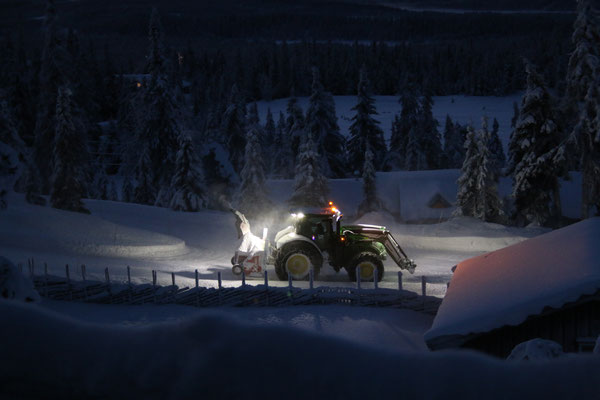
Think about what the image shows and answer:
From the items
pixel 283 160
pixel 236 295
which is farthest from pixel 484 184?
pixel 283 160

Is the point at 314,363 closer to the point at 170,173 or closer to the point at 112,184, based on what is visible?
the point at 170,173

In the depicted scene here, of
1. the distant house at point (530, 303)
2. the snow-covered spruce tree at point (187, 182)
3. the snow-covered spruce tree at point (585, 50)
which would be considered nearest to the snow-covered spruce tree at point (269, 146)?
the snow-covered spruce tree at point (187, 182)

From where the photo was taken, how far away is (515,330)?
9.32 m

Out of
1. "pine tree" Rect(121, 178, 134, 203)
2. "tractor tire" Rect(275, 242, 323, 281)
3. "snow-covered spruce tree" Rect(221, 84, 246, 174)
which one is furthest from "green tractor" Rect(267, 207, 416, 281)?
"pine tree" Rect(121, 178, 134, 203)

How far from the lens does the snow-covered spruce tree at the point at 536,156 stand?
3300 cm

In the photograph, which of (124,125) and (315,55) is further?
(315,55)

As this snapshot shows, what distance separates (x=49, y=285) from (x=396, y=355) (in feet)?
48.3

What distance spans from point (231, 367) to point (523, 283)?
8.80m

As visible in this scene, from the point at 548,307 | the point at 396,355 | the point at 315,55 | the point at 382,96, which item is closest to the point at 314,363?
the point at 396,355

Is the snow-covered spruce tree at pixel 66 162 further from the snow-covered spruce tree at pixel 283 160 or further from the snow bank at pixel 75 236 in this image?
the snow-covered spruce tree at pixel 283 160

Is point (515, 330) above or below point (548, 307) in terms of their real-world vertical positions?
below

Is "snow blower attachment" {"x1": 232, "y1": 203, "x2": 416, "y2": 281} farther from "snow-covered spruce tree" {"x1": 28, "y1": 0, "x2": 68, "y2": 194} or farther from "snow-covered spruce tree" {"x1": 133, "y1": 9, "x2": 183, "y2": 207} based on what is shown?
"snow-covered spruce tree" {"x1": 28, "y1": 0, "x2": 68, "y2": 194}

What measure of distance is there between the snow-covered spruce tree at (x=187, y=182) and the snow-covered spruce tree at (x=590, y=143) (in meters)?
20.7

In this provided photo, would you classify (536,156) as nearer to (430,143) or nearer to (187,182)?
(187,182)
